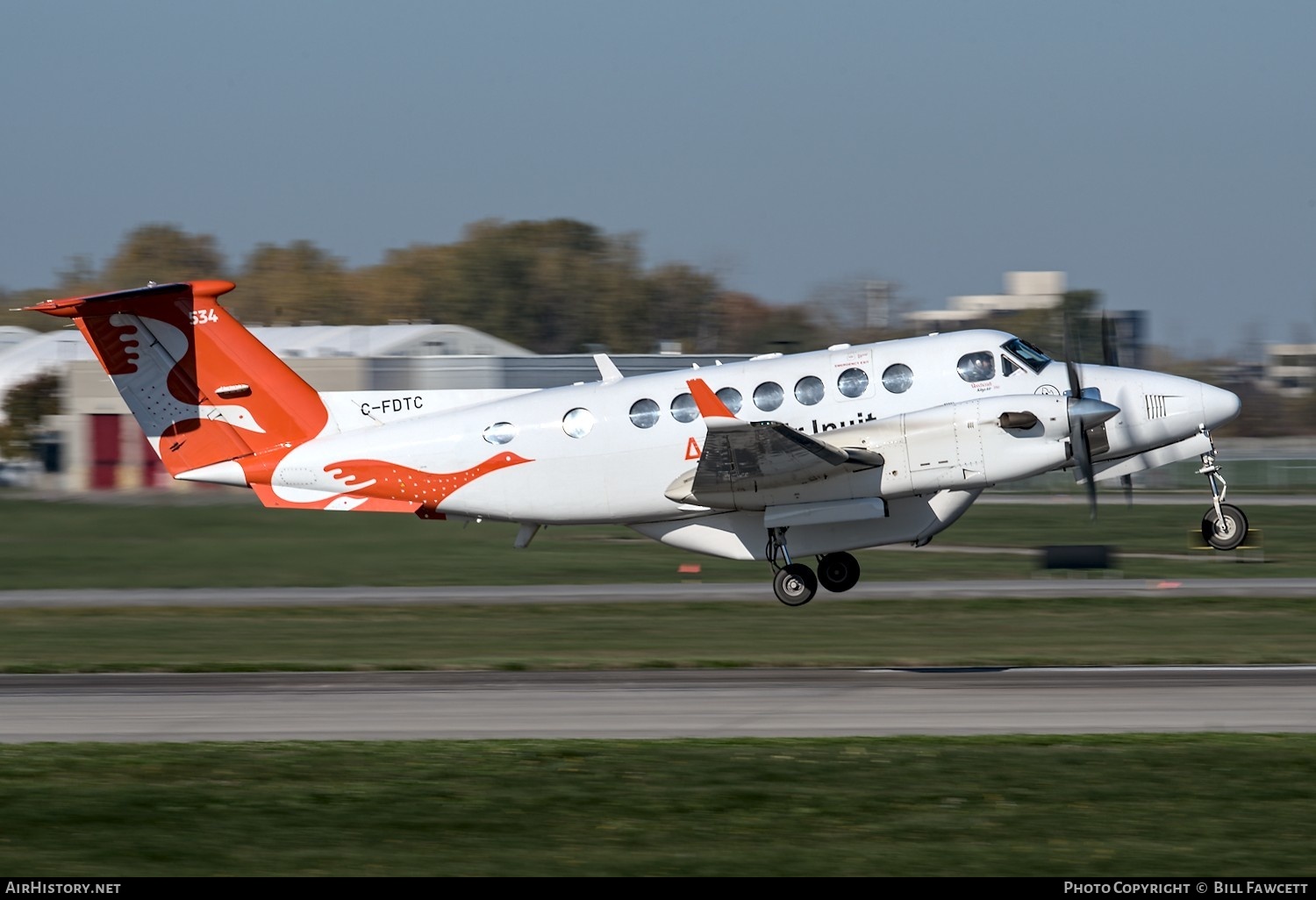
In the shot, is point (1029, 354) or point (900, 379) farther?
point (1029, 354)

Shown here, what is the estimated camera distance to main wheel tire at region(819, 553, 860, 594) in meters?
22.9

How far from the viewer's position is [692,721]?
14812mm

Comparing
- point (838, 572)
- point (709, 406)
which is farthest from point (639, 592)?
point (709, 406)

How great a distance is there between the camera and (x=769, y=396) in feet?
70.3

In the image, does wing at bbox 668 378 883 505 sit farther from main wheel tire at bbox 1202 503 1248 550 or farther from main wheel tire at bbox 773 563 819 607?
main wheel tire at bbox 1202 503 1248 550

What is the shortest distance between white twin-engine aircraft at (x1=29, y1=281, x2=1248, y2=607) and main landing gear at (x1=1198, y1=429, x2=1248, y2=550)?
0.10ft

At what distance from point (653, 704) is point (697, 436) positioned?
653 centimetres

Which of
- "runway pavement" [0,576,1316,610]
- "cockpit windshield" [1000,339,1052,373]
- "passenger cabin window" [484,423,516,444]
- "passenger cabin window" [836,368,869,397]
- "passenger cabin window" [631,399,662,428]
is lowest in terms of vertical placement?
"runway pavement" [0,576,1316,610]

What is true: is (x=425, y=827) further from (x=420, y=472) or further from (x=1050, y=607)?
(x=1050, y=607)

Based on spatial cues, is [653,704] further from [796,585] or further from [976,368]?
[976,368]

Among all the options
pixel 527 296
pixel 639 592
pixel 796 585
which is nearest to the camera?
pixel 796 585
